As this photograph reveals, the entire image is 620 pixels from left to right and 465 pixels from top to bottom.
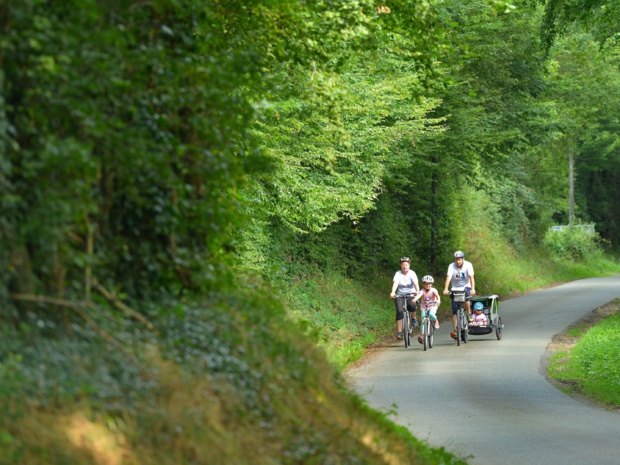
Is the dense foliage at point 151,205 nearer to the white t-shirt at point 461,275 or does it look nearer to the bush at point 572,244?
the white t-shirt at point 461,275

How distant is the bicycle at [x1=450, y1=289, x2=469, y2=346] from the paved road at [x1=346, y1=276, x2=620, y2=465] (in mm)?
258

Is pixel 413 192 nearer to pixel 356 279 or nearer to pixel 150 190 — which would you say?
pixel 356 279

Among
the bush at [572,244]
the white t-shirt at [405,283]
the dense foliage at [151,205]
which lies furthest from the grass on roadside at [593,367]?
the bush at [572,244]

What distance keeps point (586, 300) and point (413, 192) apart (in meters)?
7.13

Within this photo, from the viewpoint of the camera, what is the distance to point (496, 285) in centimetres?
4194

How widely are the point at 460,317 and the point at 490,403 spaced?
8412mm

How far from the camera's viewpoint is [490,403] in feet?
50.7

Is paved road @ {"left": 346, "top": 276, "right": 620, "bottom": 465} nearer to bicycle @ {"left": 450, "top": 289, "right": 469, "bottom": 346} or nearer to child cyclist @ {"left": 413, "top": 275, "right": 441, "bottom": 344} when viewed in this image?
bicycle @ {"left": 450, "top": 289, "right": 469, "bottom": 346}

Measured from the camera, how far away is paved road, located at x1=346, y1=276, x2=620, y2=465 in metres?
11.8

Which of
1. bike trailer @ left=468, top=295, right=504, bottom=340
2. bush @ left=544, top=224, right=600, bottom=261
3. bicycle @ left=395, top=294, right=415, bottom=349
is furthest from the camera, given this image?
bush @ left=544, top=224, right=600, bottom=261

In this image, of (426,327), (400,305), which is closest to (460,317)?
(426,327)

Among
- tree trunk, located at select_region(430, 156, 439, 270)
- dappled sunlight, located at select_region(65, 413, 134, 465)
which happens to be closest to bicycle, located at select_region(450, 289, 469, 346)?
tree trunk, located at select_region(430, 156, 439, 270)

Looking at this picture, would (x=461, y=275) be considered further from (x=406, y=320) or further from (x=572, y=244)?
(x=572, y=244)

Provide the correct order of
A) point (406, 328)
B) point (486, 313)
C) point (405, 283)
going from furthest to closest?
point (486, 313)
point (406, 328)
point (405, 283)
